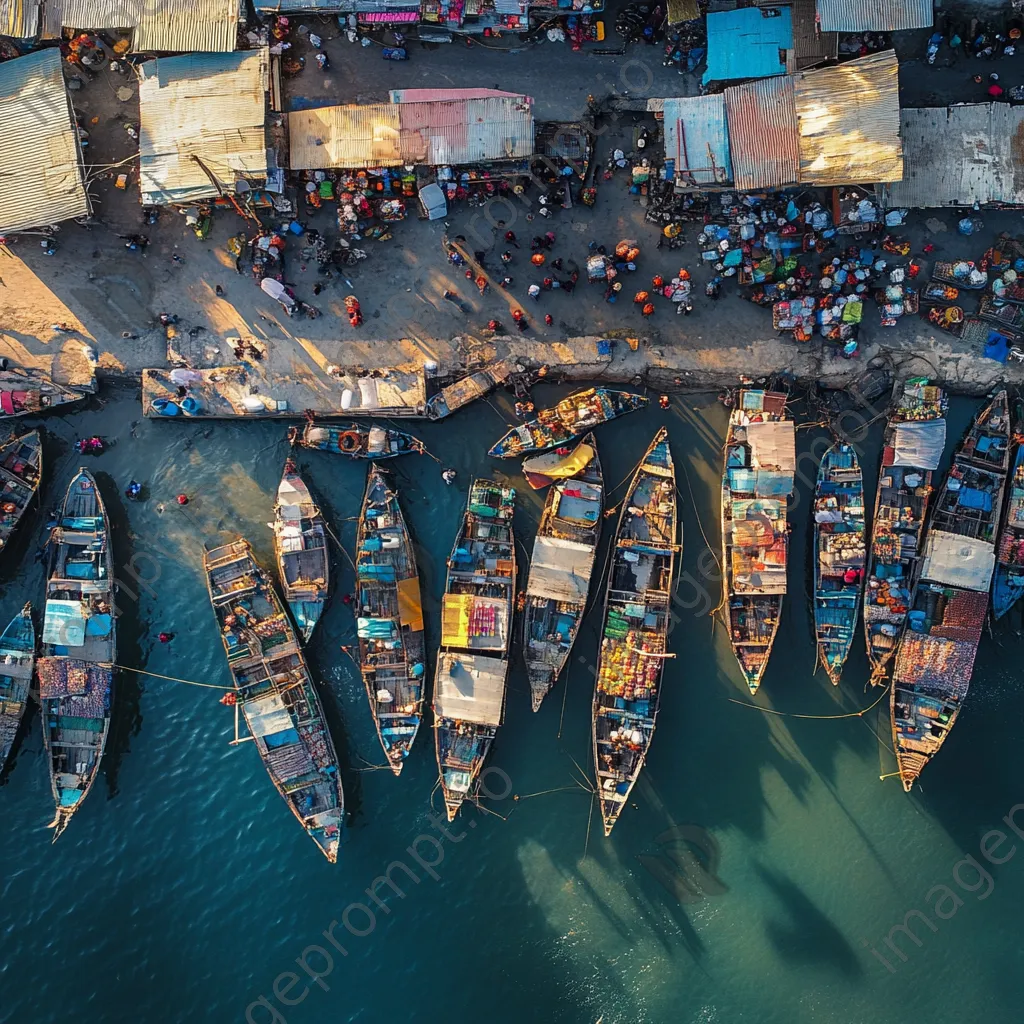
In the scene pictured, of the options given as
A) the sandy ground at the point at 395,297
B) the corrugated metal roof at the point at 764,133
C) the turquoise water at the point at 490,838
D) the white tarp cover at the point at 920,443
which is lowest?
the turquoise water at the point at 490,838

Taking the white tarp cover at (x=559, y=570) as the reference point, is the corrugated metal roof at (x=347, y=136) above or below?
above

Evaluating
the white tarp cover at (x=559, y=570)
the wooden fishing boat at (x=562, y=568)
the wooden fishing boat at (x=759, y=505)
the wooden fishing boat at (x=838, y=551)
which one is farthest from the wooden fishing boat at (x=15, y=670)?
the wooden fishing boat at (x=838, y=551)

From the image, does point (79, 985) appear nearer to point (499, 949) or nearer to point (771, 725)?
point (499, 949)

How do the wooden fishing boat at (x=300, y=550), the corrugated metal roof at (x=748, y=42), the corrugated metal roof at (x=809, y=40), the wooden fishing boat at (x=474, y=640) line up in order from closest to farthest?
1. the corrugated metal roof at (x=809, y=40)
2. the corrugated metal roof at (x=748, y=42)
3. the wooden fishing boat at (x=474, y=640)
4. the wooden fishing boat at (x=300, y=550)

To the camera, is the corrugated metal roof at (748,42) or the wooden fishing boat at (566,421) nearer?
the corrugated metal roof at (748,42)

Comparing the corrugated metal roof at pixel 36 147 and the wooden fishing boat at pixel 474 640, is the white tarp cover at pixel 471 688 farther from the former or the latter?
the corrugated metal roof at pixel 36 147

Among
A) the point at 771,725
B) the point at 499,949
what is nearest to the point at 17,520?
the point at 499,949

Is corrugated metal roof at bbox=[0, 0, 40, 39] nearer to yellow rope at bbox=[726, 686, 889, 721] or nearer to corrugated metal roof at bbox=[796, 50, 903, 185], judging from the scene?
corrugated metal roof at bbox=[796, 50, 903, 185]

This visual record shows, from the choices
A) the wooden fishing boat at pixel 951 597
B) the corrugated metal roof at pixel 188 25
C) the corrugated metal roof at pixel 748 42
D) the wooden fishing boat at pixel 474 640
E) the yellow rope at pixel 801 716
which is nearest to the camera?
the corrugated metal roof at pixel 188 25
